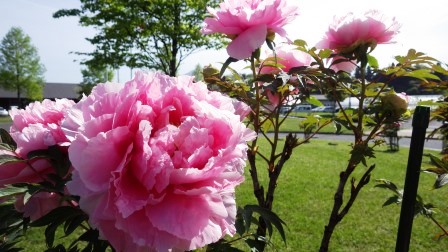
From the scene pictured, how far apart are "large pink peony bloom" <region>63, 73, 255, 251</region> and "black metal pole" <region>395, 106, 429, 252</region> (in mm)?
648

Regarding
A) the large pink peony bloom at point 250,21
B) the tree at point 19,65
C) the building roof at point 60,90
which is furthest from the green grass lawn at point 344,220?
the building roof at point 60,90

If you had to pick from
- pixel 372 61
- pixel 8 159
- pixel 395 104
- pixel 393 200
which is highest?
pixel 372 61

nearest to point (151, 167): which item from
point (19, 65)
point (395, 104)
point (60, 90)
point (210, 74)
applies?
point (210, 74)

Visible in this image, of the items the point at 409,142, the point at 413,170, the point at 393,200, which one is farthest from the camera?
the point at 409,142

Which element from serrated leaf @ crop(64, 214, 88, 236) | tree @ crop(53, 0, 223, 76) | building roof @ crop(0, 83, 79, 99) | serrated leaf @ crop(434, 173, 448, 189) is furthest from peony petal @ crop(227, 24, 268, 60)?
building roof @ crop(0, 83, 79, 99)

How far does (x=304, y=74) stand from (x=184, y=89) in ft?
1.91

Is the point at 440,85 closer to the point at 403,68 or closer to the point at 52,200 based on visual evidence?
the point at 403,68

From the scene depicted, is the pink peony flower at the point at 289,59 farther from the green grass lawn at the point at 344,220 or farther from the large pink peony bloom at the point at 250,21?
the green grass lawn at the point at 344,220

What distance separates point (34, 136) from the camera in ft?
2.42

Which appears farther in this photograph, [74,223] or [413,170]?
[413,170]

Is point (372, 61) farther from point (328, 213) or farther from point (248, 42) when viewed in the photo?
point (328, 213)

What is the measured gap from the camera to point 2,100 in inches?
1724

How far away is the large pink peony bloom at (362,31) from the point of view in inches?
41.1

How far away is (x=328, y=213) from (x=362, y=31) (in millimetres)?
4480
